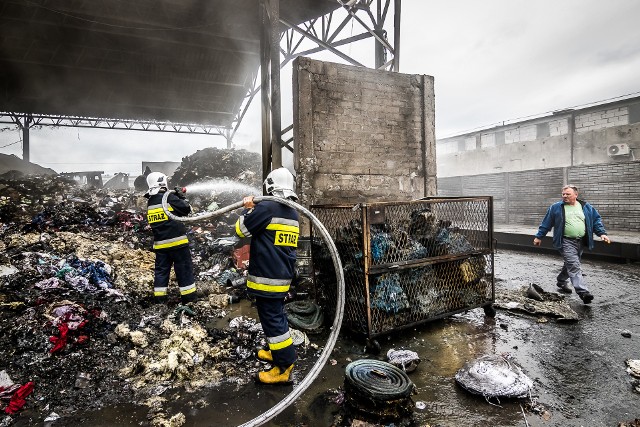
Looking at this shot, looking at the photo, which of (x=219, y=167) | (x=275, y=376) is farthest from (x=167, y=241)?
(x=219, y=167)

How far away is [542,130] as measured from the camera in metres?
22.9

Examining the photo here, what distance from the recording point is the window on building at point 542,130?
22.5 meters

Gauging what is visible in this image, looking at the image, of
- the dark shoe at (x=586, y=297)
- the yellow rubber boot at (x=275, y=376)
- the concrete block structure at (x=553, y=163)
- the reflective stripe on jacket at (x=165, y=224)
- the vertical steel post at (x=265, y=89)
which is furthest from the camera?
the concrete block structure at (x=553, y=163)

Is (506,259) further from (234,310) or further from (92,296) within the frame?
(92,296)

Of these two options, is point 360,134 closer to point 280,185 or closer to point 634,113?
point 280,185

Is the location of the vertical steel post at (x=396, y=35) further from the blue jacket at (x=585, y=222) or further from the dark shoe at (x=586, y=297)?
the dark shoe at (x=586, y=297)

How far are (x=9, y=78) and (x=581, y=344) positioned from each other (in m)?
18.2

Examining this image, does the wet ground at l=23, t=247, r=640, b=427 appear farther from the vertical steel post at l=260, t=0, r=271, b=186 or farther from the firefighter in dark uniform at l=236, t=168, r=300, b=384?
the vertical steel post at l=260, t=0, r=271, b=186

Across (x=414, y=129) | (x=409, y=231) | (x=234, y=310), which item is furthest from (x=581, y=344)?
(x=414, y=129)

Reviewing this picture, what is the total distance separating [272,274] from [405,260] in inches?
62.4

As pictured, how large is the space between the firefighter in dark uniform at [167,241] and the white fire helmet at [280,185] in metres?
1.96

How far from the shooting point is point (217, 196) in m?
9.80

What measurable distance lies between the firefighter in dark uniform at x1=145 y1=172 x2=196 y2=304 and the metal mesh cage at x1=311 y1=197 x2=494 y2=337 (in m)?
1.84

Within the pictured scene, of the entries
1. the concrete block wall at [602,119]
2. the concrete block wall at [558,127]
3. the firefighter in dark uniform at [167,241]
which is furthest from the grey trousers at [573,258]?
the concrete block wall at [558,127]
